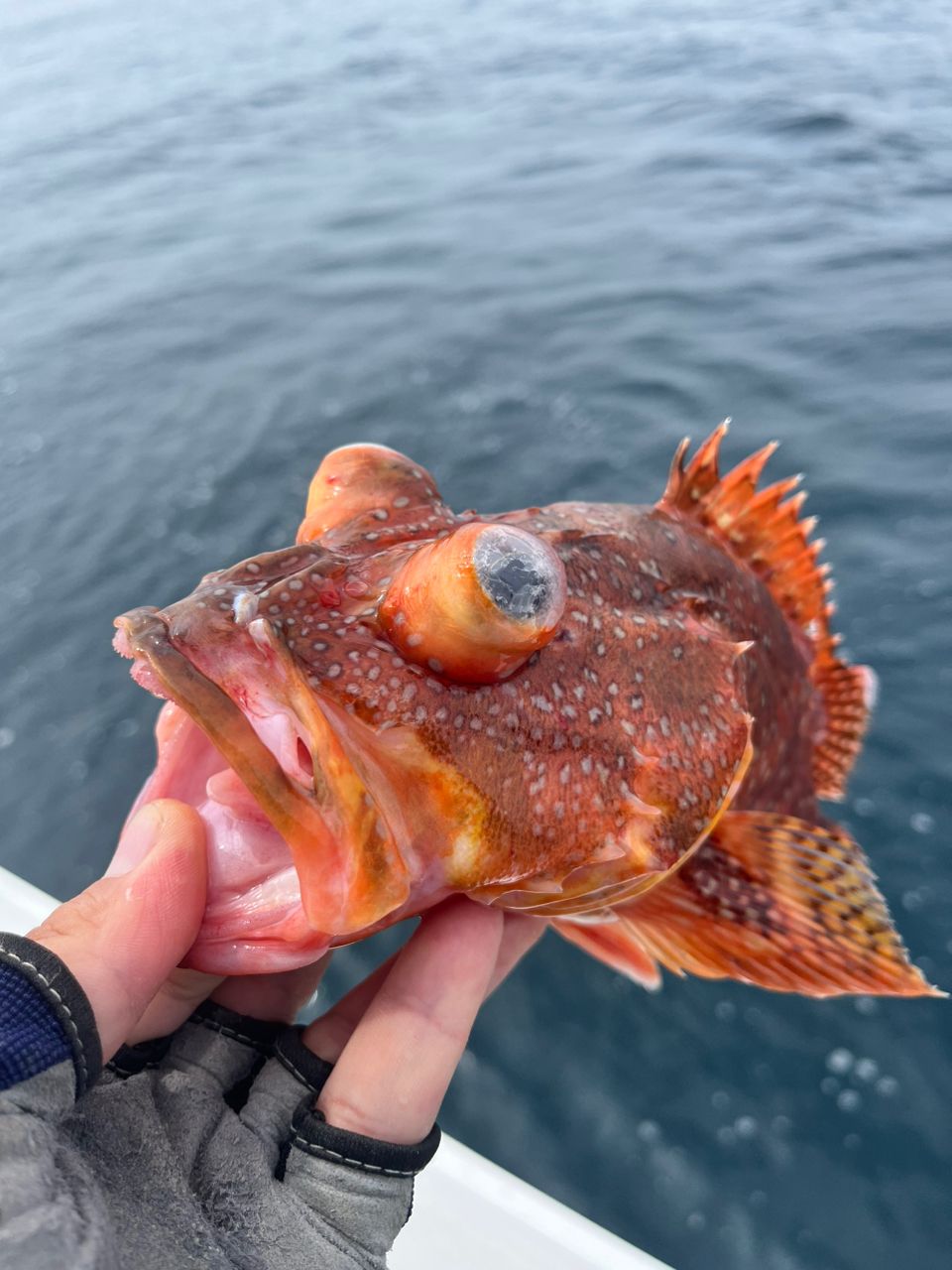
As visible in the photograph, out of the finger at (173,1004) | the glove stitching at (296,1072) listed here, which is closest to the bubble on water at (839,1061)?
the glove stitching at (296,1072)

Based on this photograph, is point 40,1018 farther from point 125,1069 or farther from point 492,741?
point 492,741

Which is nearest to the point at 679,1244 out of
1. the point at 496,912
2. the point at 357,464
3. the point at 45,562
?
the point at 496,912

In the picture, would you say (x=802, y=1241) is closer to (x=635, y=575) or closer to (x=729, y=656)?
(x=729, y=656)

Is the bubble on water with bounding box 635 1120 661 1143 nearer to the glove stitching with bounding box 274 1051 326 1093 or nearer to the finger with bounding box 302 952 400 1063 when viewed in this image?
the finger with bounding box 302 952 400 1063

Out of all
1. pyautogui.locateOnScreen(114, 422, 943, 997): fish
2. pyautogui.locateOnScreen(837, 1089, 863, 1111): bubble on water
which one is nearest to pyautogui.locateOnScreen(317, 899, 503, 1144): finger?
pyautogui.locateOnScreen(114, 422, 943, 997): fish

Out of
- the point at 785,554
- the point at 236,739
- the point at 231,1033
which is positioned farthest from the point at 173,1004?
the point at 785,554

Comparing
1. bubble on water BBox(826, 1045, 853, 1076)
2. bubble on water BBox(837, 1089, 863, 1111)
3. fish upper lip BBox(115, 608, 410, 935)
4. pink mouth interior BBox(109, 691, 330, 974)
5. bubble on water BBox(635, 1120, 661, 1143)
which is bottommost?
bubble on water BBox(837, 1089, 863, 1111)
